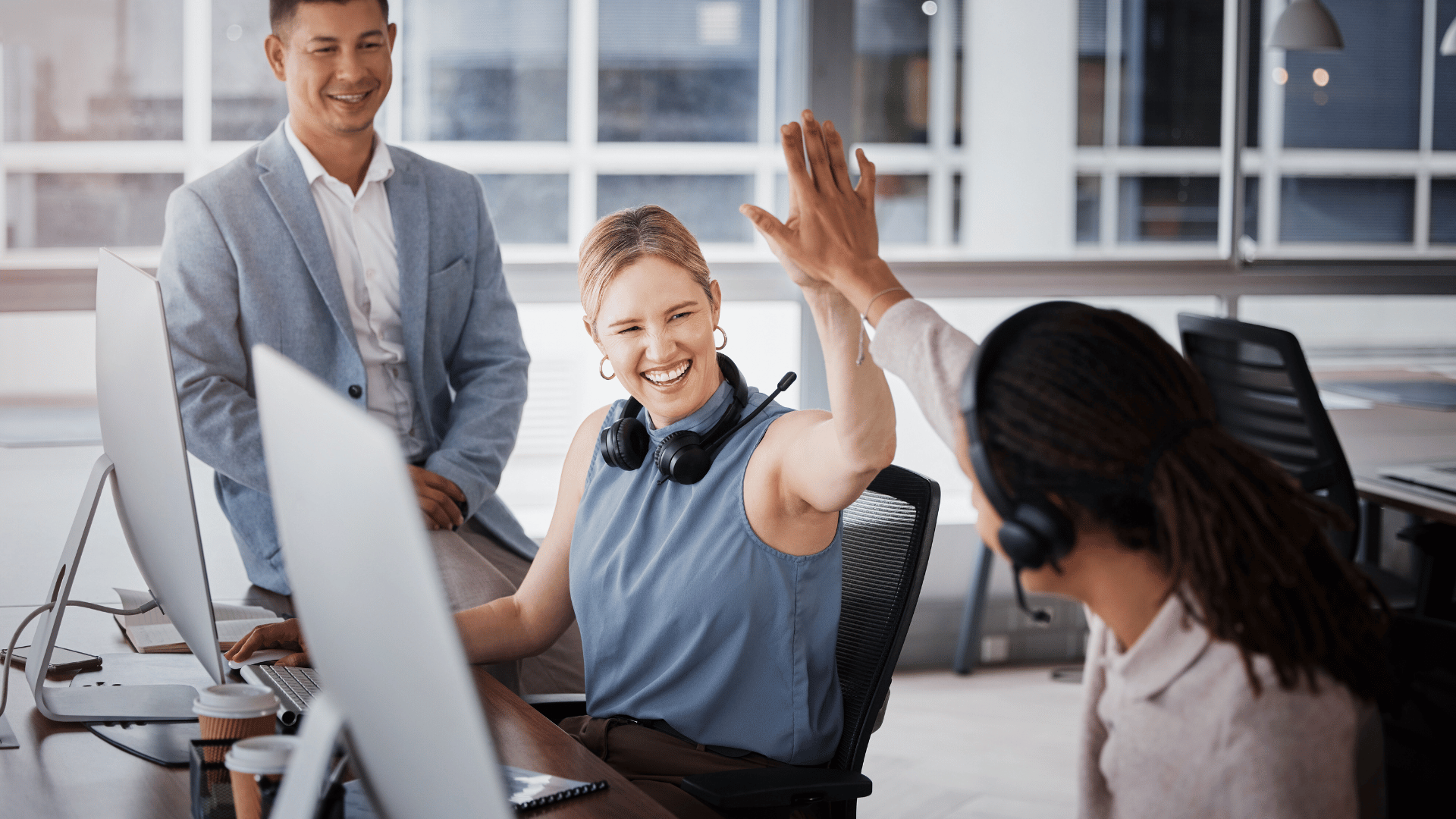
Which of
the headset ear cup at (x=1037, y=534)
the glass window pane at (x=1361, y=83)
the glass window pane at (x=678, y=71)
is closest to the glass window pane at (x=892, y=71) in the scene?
the glass window pane at (x=678, y=71)

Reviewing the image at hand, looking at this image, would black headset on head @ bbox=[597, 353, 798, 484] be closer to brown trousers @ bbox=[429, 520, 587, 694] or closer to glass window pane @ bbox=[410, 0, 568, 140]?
brown trousers @ bbox=[429, 520, 587, 694]

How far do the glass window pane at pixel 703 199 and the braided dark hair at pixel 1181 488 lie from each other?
3009mm

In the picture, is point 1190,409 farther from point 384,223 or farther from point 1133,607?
point 384,223

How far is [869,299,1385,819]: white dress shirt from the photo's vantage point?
3.10 ft

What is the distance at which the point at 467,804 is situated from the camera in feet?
2.28

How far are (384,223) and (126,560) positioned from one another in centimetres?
137

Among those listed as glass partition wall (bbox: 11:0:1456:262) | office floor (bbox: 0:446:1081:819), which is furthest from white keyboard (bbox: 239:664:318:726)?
glass partition wall (bbox: 11:0:1456:262)

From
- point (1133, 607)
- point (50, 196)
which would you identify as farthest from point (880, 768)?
point (50, 196)

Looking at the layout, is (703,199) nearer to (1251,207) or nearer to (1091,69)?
(1091,69)

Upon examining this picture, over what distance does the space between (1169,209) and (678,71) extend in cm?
176

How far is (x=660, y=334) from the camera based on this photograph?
5.65 feet

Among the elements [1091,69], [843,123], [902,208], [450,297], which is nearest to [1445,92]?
[1091,69]

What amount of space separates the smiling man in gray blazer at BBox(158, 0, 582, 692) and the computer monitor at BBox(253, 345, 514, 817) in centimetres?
122

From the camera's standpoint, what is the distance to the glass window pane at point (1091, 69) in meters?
4.21
